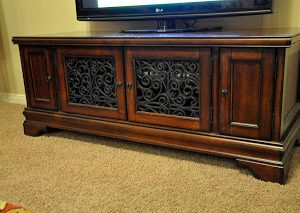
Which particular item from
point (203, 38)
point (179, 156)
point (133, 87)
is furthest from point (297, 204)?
point (133, 87)

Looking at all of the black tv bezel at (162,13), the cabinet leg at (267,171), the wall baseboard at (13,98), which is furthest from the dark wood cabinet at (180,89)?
the wall baseboard at (13,98)

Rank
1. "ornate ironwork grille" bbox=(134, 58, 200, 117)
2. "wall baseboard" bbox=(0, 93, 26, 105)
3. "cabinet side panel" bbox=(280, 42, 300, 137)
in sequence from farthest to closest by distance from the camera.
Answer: "wall baseboard" bbox=(0, 93, 26, 105) < "ornate ironwork grille" bbox=(134, 58, 200, 117) < "cabinet side panel" bbox=(280, 42, 300, 137)

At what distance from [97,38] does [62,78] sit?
314 millimetres

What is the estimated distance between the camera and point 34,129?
177cm

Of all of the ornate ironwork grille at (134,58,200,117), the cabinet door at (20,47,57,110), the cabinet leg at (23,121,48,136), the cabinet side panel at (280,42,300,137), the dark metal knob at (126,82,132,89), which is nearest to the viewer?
the cabinet side panel at (280,42,300,137)

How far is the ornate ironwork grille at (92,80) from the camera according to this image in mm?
1496

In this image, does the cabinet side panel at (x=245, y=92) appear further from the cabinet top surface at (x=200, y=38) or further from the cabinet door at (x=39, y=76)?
the cabinet door at (x=39, y=76)

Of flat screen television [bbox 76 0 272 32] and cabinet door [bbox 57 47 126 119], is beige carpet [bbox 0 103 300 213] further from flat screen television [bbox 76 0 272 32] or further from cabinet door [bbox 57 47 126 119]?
flat screen television [bbox 76 0 272 32]

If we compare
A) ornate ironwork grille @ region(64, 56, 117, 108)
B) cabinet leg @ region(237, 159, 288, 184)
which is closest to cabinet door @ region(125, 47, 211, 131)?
ornate ironwork grille @ region(64, 56, 117, 108)

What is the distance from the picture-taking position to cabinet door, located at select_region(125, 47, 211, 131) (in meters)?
1.28

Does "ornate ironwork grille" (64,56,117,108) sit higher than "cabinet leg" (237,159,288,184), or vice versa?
"ornate ironwork grille" (64,56,117,108)

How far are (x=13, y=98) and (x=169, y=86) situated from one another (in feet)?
5.24

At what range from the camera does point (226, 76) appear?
123cm

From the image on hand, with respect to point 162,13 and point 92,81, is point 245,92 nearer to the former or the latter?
point 162,13
